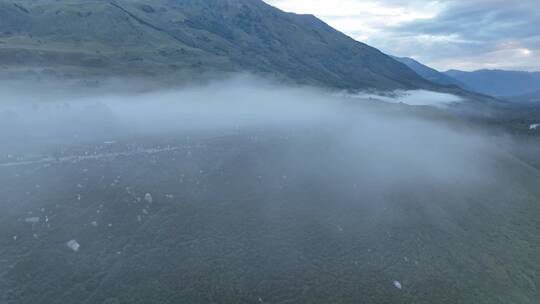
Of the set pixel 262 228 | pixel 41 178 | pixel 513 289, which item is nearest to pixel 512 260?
pixel 513 289

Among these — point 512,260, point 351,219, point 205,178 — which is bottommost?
point 512,260

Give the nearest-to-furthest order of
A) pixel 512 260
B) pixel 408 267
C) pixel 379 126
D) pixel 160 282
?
pixel 160 282
pixel 408 267
pixel 512 260
pixel 379 126

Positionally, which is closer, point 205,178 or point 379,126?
point 205,178

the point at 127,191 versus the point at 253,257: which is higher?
the point at 127,191

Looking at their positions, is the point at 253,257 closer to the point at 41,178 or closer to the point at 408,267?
the point at 408,267

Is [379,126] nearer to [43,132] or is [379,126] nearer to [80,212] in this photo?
[43,132]

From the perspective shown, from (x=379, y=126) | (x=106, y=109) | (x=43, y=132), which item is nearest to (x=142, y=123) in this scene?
(x=106, y=109)

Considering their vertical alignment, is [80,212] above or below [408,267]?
above

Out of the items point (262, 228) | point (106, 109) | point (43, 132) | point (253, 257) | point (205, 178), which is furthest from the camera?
point (106, 109)

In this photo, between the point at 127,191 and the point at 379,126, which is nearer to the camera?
the point at 127,191
